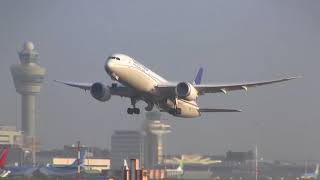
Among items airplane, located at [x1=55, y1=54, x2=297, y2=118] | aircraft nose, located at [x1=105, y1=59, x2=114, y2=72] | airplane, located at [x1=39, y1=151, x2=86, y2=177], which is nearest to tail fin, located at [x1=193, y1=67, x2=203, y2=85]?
airplane, located at [x1=55, y1=54, x2=297, y2=118]

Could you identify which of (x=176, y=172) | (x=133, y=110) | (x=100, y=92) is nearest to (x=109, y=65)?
(x=100, y=92)

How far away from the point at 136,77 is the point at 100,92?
6529mm

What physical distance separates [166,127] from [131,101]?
148 ft

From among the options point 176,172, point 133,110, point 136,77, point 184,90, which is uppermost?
point 136,77

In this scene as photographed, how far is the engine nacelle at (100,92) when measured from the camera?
8706cm

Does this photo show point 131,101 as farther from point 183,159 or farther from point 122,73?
point 183,159

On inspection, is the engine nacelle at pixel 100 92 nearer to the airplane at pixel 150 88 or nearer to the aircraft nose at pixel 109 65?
the airplane at pixel 150 88

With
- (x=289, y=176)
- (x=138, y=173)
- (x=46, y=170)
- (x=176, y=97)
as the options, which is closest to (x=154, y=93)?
(x=176, y=97)

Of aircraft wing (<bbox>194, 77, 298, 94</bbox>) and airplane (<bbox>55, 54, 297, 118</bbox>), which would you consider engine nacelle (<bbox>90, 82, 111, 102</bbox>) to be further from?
aircraft wing (<bbox>194, 77, 298, 94</bbox>)

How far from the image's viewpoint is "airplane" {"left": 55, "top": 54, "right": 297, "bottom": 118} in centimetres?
8175

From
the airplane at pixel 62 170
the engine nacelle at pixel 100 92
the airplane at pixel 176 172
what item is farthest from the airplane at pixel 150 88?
the airplane at pixel 176 172

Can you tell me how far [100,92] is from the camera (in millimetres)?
87250

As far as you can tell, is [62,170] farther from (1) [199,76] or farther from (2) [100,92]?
(2) [100,92]

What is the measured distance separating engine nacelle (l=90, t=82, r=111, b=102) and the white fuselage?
4.43 meters
